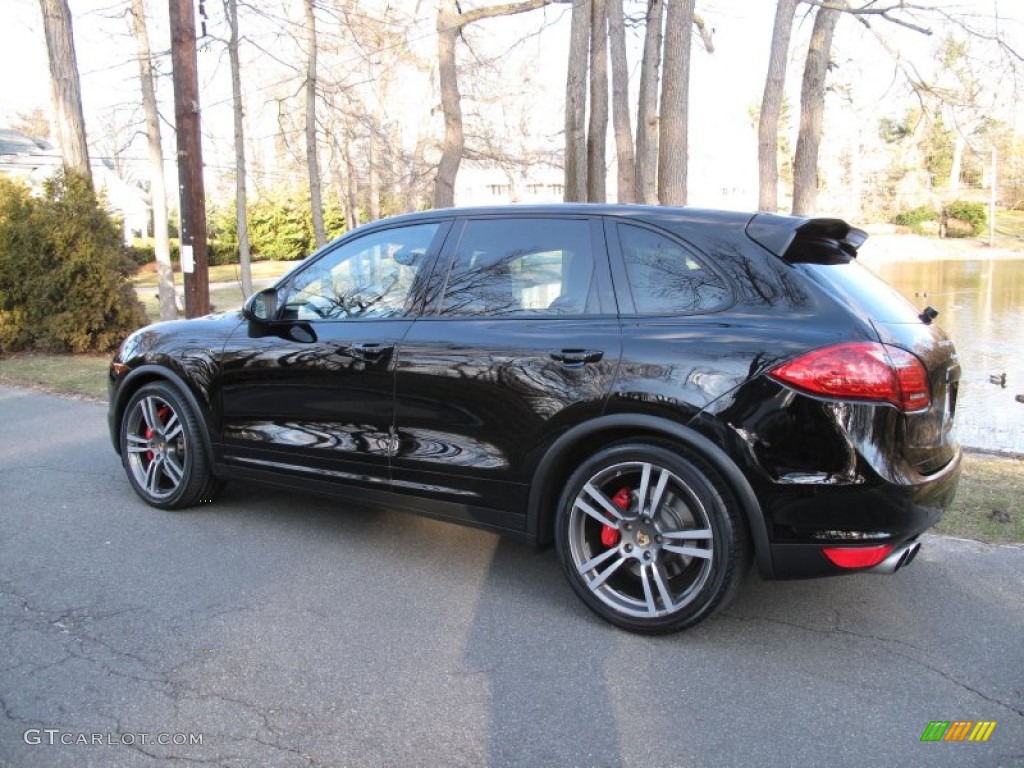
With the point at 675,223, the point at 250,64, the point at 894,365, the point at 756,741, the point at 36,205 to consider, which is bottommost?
the point at 756,741

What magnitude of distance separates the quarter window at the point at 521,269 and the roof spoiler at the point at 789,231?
743mm

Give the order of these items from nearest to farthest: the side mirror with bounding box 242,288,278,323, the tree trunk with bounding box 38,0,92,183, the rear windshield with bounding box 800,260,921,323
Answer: the rear windshield with bounding box 800,260,921,323 < the side mirror with bounding box 242,288,278,323 < the tree trunk with bounding box 38,0,92,183

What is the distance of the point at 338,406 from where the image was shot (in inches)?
168

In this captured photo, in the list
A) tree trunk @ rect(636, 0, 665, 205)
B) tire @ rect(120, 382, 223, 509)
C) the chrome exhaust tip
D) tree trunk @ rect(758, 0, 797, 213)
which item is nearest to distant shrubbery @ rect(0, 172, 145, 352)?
tire @ rect(120, 382, 223, 509)

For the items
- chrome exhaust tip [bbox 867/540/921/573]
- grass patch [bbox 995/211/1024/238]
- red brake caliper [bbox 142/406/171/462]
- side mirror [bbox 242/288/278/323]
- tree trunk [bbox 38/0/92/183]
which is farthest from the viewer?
grass patch [bbox 995/211/1024/238]

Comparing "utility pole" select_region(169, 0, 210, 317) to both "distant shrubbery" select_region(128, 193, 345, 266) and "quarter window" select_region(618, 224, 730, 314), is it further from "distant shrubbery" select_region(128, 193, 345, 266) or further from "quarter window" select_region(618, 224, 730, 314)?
"distant shrubbery" select_region(128, 193, 345, 266)

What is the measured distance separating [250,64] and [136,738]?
24.1 meters

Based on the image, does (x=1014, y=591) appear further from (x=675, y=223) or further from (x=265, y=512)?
(x=265, y=512)

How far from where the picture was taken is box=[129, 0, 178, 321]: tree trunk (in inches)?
703

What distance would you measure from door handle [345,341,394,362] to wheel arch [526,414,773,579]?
1.05 m

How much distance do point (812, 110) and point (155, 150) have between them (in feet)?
49.0

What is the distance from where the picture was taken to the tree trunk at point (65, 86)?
47.8ft

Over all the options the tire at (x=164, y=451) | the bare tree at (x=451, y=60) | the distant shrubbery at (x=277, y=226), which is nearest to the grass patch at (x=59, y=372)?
the tire at (x=164, y=451)

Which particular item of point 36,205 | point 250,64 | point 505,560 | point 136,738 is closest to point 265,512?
point 505,560
